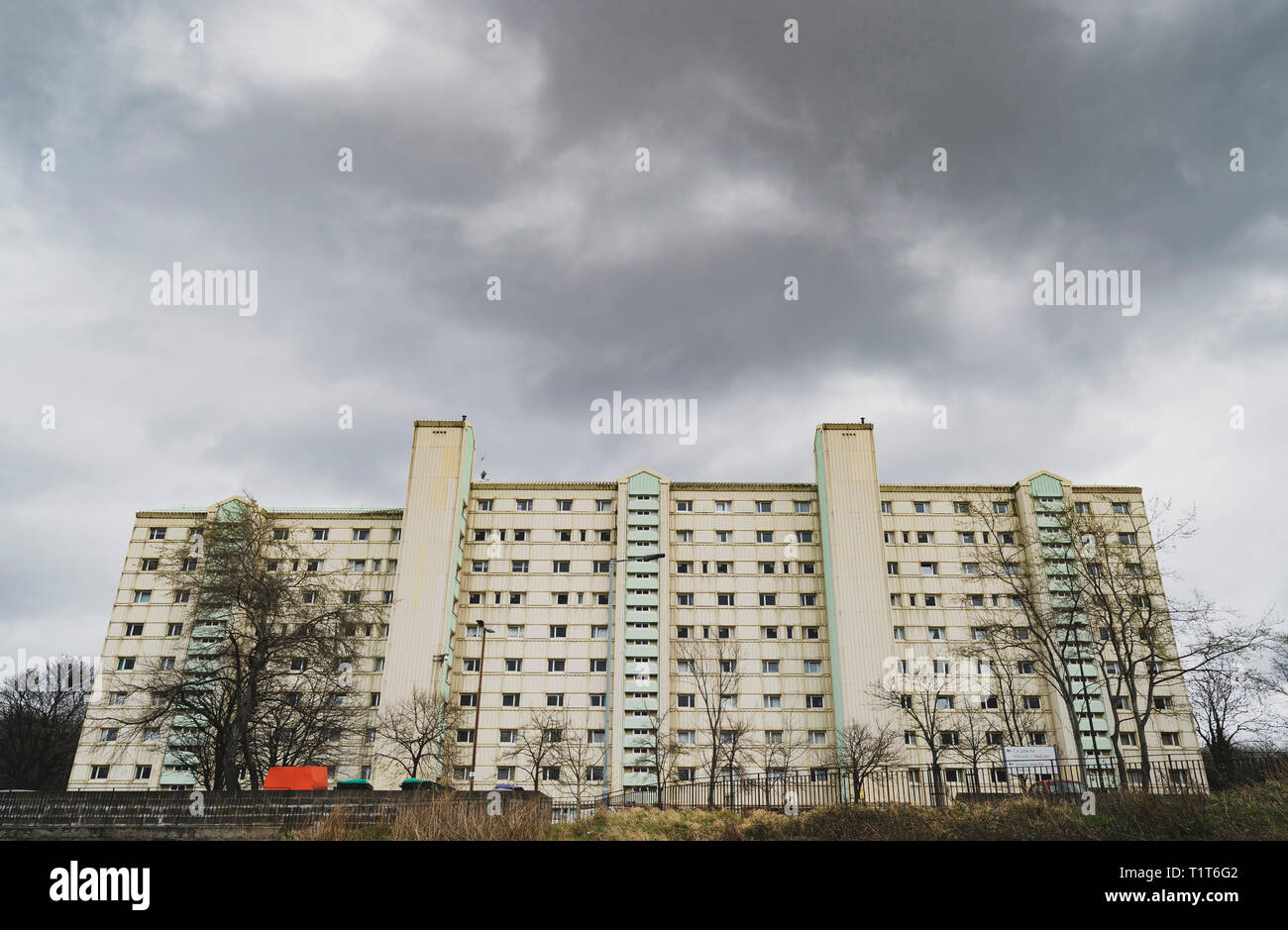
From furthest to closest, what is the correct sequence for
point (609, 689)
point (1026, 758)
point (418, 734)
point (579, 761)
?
point (579, 761), point (418, 734), point (1026, 758), point (609, 689)

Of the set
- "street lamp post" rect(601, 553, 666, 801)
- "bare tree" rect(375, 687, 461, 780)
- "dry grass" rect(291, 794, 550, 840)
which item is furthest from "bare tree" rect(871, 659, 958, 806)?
"dry grass" rect(291, 794, 550, 840)

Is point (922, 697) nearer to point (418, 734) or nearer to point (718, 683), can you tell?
point (718, 683)

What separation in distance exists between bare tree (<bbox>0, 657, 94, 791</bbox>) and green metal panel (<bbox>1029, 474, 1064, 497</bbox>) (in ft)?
278

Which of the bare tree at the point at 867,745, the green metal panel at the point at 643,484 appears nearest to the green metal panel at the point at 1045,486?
the bare tree at the point at 867,745

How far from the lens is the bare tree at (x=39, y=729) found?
6353 cm

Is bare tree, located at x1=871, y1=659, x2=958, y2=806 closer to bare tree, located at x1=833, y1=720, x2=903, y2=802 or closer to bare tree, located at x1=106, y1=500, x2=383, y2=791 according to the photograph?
bare tree, located at x1=833, y1=720, x2=903, y2=802

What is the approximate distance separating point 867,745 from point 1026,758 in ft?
35.8

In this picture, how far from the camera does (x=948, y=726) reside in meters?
61.2

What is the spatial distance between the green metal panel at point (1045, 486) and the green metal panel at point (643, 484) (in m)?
33.8

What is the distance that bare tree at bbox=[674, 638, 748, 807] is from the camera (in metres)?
60.9

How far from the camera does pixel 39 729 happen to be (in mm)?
66812

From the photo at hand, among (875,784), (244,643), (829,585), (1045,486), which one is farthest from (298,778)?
(1045,486)

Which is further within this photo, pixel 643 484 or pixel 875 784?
pixel 643 484

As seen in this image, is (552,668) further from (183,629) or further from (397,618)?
(183,629)
